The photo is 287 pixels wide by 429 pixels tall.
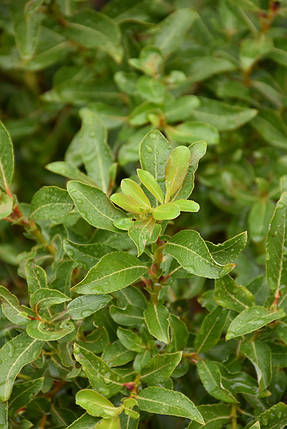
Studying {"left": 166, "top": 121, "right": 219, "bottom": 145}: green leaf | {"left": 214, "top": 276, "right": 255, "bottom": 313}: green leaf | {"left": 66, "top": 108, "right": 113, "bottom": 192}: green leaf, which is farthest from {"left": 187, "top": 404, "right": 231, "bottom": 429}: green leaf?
{"left": 166, "top": 121, "right": 219, "bottom": 145}: green leaf

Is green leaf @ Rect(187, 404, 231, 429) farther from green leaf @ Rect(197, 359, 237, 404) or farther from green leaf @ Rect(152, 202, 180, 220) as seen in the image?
green leaf @ Rect(152, 202, 180, 220)

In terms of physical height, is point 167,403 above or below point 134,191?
below

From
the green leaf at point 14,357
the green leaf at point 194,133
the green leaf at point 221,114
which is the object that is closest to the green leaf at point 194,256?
the green leaf at point 14,357

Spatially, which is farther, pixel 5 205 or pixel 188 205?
pixel 5 205

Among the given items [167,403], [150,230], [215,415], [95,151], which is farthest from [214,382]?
[95,151]

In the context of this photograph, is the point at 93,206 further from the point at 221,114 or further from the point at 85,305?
the point at 221,114

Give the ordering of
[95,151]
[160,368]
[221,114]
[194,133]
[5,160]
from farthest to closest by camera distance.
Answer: [221,114]
[194,133]
[95,151]
[5,160]
[160,368]

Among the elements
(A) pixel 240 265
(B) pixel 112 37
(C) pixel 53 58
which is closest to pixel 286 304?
(A) pixel 240 265
